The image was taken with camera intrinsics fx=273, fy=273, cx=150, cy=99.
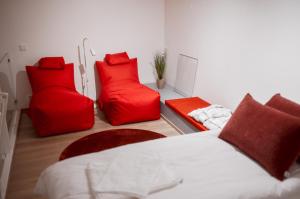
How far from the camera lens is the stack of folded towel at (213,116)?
292cm

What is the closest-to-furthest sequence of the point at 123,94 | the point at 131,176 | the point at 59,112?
the point at 131,176, the point at 59,112, the point at 123,94

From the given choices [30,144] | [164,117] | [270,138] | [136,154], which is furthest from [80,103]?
[270,138]

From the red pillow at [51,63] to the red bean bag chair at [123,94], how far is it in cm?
59

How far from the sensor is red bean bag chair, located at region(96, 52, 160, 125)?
370cm

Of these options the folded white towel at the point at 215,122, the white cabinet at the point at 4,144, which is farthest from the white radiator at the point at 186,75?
the white cabinet at the point at 4,144

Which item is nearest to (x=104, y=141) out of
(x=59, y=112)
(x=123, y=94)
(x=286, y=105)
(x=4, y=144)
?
(x=59, y=112)

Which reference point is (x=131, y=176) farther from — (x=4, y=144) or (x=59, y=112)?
(x=59, y=112)

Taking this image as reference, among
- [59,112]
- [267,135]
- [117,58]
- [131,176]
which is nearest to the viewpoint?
[131,176]

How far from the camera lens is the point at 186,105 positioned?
3627 millimetres

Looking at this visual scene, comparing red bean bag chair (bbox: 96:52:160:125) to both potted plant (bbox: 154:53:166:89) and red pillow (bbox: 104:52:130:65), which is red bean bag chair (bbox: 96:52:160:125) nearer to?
red pillow (bbox: 104:52:130:65)

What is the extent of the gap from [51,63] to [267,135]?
3158 millimetres

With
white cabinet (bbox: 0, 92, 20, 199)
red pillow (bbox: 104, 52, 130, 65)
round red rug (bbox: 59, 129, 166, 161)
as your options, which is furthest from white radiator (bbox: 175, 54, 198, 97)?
white cabinet (bbox: 0, 92, 20, 199)

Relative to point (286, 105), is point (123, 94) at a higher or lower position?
lower

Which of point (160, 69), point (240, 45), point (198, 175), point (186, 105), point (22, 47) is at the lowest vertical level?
point (186, 105)
